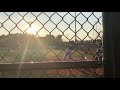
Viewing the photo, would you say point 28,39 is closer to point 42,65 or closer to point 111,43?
point 42,65

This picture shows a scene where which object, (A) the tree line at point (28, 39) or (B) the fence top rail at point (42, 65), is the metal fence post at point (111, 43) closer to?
(B) the fence top rail at point (42, 65)

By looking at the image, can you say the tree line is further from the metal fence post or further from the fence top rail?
the metal fence post

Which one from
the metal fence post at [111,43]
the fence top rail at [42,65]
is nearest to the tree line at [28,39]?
the fence top rail at [42,65]

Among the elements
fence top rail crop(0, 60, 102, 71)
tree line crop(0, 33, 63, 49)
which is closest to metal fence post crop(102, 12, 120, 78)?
fence top rail crop(0, 60, 102, 71)

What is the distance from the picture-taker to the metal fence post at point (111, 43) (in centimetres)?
73

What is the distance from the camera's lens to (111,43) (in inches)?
29.3

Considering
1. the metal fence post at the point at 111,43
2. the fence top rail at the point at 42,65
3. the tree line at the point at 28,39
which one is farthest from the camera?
the tree line at the point at 28,39

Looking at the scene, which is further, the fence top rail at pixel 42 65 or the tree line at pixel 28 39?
the tree line at pixel 28 39

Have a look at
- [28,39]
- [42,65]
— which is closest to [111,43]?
[42,65]
